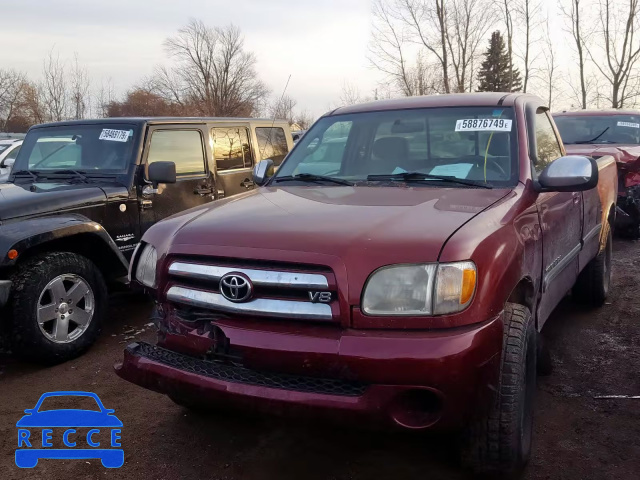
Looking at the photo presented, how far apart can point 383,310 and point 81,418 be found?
211 centimetres

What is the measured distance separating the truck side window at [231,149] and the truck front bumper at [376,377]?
396 centimetres

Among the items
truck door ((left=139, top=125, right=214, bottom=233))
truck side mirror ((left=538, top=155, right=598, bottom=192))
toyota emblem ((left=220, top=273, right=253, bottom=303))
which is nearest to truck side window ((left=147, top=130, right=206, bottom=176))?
truck door ((left=139, top=125, right=214, bottom=233))

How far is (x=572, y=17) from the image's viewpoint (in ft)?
78.2

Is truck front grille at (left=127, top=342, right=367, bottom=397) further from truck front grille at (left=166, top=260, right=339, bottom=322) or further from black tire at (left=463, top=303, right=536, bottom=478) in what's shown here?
black tire at (left=463, top=303, right=536, bottom=478)

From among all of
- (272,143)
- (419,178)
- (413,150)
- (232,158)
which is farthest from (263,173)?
(272,143)

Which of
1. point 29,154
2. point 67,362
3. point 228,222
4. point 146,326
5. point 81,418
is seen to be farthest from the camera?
point 29,154

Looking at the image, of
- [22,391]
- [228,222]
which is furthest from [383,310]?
[22,391]

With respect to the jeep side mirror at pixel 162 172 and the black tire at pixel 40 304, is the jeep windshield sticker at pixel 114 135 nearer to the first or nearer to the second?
the jeep side mirror at pixel 162 172

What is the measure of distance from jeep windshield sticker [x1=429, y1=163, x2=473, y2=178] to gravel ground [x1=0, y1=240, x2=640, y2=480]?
141 centimetres

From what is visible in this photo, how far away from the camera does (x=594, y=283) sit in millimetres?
4926

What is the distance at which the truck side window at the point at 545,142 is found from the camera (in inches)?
136

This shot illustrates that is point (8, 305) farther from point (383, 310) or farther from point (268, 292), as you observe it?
point (383, 310)

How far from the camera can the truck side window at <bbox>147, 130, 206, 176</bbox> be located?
5195 millimetres

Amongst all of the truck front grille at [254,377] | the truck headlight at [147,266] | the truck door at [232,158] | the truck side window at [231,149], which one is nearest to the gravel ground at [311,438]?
the truck front grille at [254,377]
